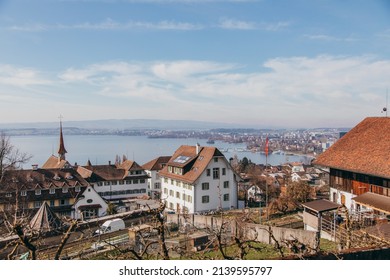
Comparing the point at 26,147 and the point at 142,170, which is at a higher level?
the point at 26,147

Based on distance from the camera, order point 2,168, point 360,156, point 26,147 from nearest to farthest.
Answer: point 26,147, point 360,156, point 2,168

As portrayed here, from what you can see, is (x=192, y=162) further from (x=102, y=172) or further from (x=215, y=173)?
(x=102, y=172)

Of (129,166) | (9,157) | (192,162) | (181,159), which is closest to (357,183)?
(192,162)

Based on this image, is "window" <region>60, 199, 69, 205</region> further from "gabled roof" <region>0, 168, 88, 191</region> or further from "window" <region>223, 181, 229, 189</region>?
"window" <region>223, 181, 229, 189</region>

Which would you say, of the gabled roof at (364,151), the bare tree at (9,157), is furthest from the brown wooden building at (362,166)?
the bare tree at (9,157)
